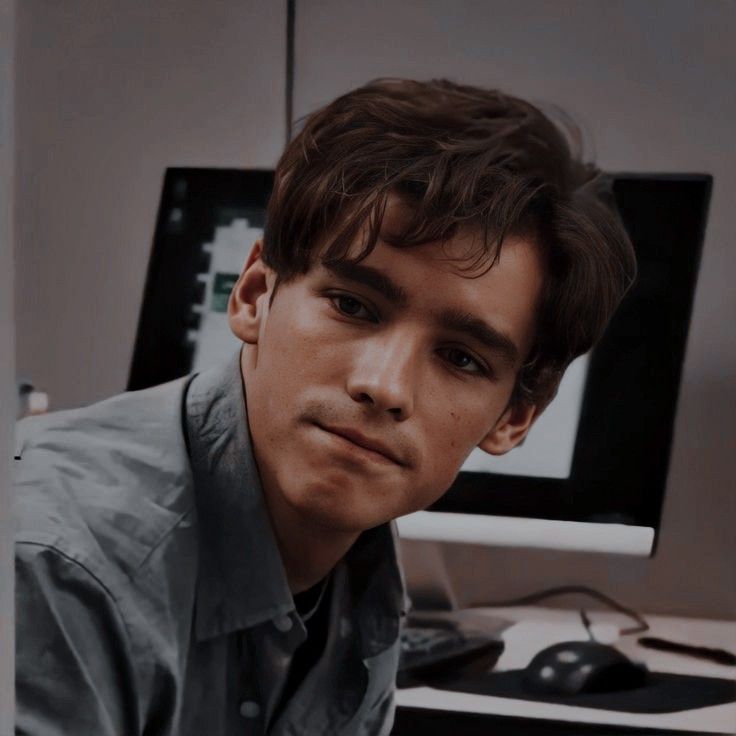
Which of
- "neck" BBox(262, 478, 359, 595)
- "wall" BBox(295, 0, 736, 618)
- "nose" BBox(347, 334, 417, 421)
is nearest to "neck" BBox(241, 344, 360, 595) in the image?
"neck" BBox(262, 478, 359, 595)

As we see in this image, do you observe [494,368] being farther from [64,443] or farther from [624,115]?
[64,443]

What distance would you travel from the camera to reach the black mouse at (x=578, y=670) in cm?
86

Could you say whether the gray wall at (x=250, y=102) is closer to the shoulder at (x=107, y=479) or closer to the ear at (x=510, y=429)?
the shoulder at (x=107, y=479)

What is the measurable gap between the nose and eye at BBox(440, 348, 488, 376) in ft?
0.10

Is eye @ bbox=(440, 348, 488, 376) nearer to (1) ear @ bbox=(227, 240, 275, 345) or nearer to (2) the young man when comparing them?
(2) the young man

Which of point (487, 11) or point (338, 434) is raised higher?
point (487, 11)

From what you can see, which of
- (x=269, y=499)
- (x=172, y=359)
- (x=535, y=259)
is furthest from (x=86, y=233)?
(x=535, y=259)

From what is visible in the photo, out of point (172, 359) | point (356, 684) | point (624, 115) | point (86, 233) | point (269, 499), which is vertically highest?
point (624, 115)

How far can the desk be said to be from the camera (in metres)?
0.86

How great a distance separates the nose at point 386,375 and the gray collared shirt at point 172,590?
11 cm

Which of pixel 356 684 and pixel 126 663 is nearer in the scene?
pixel 126 663

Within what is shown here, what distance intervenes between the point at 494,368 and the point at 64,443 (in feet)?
1.18

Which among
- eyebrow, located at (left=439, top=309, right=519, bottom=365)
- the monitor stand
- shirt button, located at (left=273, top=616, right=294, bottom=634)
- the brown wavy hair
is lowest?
shirt button, located at (left=273, top=616, right=294, bottom=634)

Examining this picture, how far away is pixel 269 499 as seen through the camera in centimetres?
82
